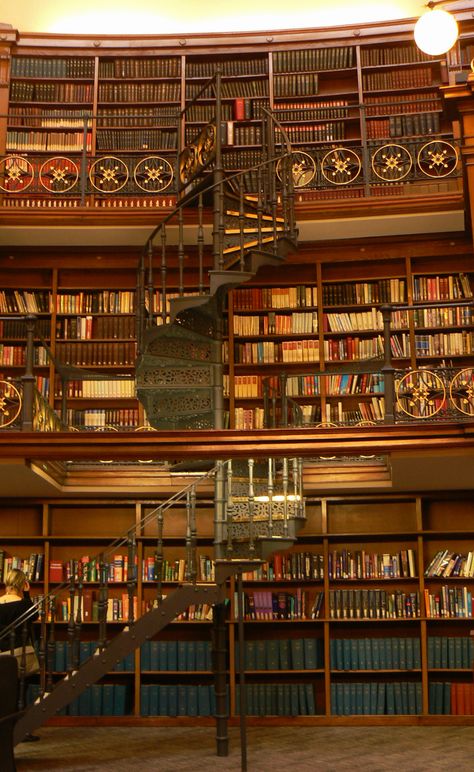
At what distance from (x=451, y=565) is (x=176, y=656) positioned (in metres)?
2.38

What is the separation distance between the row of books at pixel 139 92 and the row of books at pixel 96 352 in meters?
2.37

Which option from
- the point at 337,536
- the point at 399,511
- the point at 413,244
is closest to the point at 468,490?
the point at 399,511

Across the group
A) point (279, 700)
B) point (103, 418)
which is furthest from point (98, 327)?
point (279, 700)

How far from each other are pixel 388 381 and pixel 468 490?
2.22 meters

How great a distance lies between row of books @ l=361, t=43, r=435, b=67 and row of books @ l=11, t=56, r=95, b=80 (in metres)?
2.57

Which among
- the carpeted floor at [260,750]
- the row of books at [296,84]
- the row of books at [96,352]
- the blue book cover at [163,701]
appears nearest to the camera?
the carpeted floor at [260,750]

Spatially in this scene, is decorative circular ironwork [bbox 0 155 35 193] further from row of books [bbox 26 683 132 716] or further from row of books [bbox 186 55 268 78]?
row of books [bbox 26 683 132 716]

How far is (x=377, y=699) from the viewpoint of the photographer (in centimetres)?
780

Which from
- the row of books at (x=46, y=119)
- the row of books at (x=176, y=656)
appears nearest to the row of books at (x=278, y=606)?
the row of books at (x=176, y=656)

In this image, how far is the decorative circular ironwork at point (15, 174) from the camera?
27.5ft

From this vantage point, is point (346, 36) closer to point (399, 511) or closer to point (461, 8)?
point (461, 8)

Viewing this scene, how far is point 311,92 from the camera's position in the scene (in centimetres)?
895

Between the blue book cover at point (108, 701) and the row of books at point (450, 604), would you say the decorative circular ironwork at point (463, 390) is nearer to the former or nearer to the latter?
the row of books at point (450, 604)

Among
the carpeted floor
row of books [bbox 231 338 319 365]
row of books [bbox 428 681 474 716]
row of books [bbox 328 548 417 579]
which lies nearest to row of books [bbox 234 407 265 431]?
row of books [bbox 231 338 319 365]
